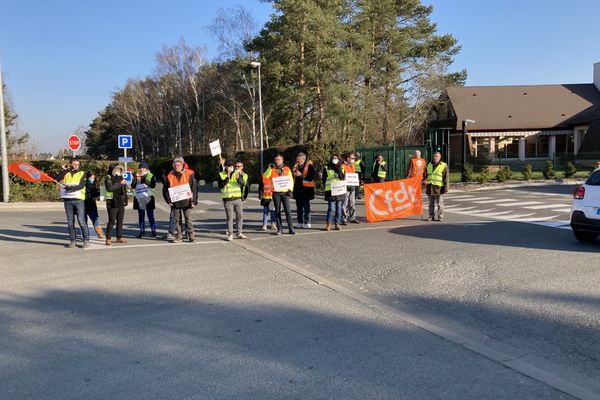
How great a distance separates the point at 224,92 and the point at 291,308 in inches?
1628

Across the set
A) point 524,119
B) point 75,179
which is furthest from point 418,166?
point 524,119

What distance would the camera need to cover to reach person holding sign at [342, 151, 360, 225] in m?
12.8

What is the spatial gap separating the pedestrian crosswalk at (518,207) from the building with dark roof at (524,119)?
25.4 metres

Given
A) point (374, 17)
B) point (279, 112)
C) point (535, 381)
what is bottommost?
point (535, 381)

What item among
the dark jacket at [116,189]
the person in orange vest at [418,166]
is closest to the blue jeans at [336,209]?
the person in orange vest at [418,166]

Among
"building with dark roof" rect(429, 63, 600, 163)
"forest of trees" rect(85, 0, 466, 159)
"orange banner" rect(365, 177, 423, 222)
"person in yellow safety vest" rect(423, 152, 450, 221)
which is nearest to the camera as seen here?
"person in yellow safety vest" rect(423, 152, 450, 221)

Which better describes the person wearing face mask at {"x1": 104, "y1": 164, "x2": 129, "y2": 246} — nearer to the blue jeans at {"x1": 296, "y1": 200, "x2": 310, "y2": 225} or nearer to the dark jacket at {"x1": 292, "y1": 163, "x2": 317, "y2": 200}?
the dark jacket at {"x1": 292, "y1": 163, "x2": 317, "y2": 200}

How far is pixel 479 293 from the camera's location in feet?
21.2

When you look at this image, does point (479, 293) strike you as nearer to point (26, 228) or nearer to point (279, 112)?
point (26, 228)

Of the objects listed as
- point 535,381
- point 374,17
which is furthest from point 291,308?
point 374,17

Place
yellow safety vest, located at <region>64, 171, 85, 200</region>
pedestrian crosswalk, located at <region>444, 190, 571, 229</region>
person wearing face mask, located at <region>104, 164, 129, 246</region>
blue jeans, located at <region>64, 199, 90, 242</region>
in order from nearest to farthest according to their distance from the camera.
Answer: yellow safety vest, located at <region>64, 171, 85, 200</region>
blue jeans, located at <region>64, 199, 90, 242</region>
person wearing face mask, located at <region>104, 164, 129, 246</region>
pedestrian crosswalk, located at <region>444, 190, 571, 229</region>

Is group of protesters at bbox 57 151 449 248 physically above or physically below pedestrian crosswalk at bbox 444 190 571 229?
above

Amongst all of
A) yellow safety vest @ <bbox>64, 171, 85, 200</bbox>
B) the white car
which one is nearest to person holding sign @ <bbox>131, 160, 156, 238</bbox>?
yellow safety vest @ <bbox>64, 171, 85, 200</bbox>

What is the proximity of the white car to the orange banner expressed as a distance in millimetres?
5076
